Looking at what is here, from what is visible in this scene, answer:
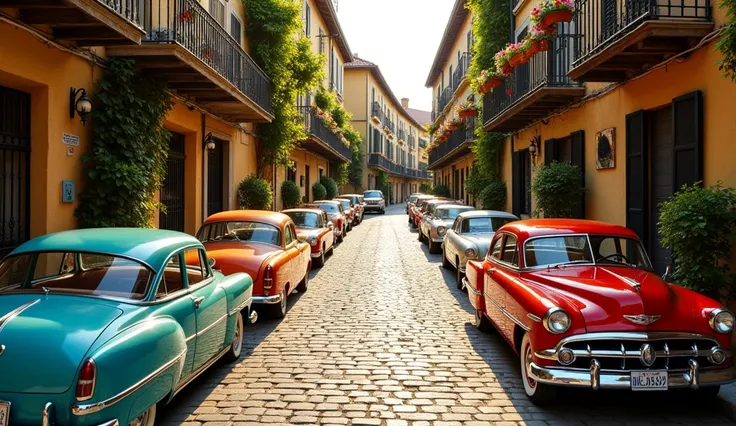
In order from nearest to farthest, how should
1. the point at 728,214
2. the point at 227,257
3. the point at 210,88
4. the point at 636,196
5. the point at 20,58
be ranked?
the point at 728,214 → the point at 20,58 → the point at 227,257 → the point at 636,196 → the point at 210,88

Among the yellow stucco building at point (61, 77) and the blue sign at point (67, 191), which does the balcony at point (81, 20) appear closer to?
the yellow stucco building at point (61, 77)

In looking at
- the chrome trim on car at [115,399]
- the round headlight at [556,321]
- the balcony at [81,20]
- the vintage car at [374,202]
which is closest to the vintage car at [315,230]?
the balcony at [81,20]

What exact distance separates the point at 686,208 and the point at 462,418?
3.77 metres

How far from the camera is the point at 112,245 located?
13.9 ft

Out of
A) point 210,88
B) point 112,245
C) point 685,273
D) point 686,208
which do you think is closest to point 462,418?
point 112,245

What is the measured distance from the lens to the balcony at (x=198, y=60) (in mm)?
8922

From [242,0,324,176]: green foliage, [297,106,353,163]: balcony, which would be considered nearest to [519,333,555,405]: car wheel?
[242,0,324,176]: green foliage

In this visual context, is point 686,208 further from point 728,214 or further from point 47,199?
point 47,199

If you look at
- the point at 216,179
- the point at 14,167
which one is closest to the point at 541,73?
the point at 216,179

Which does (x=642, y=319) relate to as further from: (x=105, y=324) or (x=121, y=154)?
(x=121, y=154)

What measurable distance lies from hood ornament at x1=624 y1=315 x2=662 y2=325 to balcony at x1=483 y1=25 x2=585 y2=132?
7.85 m

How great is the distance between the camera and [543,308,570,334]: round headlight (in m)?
4.31

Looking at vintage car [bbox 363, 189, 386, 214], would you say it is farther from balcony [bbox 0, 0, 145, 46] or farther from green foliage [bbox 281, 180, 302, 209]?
balcony [bbox 0, 0, 145, 46]

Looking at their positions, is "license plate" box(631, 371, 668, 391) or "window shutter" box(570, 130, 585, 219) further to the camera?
"window shutter" box(570, 130, 585, 219)
